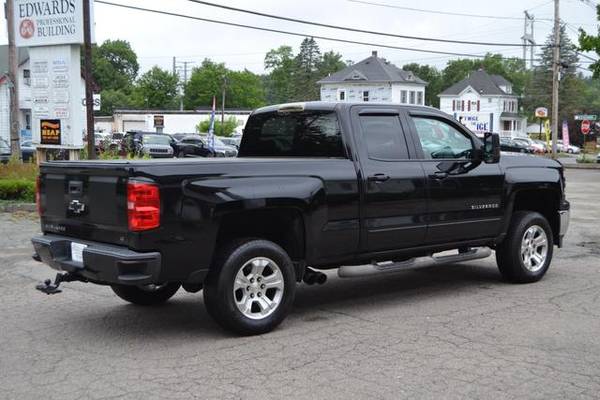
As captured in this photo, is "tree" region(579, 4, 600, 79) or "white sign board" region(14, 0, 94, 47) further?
"tree" region(579, 4, 600, 79)

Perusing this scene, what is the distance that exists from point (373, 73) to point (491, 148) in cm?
8257

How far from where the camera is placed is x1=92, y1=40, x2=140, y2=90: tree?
12594 cm

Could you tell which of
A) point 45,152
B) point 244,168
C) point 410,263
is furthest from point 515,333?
point 45,152

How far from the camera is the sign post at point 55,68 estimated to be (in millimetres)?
16250

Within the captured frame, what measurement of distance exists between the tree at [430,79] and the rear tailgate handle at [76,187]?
410 feet

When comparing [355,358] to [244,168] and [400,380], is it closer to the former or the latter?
[400,380]

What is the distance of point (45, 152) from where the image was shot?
17.4 m

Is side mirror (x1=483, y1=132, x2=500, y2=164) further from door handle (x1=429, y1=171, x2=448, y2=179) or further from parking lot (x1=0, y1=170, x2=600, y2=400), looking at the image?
parking lot (x1=0, y1=170, x2=600, y2=400)

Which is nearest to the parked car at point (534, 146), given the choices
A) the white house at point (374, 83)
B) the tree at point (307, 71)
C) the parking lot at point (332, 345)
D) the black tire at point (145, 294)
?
the white house at point (374, 83)

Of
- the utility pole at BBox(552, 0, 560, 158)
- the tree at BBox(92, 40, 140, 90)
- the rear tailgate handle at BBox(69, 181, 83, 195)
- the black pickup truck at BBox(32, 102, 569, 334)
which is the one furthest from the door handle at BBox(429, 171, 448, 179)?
the tree at BBox(92, 40, 140, 90)

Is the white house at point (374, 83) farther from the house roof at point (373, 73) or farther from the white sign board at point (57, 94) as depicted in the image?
the white sign board at point (57, 94)

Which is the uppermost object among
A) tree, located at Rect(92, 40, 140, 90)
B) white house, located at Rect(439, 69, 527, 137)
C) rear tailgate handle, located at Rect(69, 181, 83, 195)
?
tree, located at Rect(92, 40, 140, 90)

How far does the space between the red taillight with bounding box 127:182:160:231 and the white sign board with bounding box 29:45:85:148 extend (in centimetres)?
1201

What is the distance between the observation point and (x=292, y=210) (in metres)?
6.16
